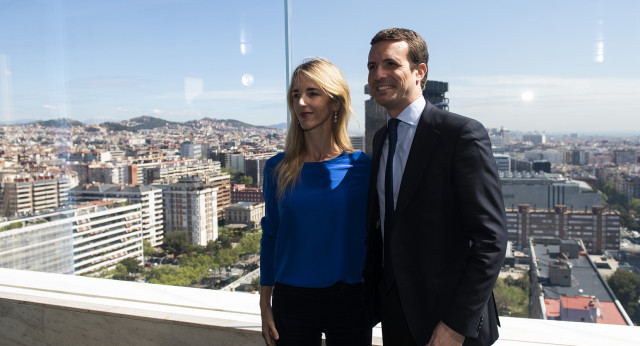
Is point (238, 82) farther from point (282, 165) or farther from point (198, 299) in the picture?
point (282, 165)

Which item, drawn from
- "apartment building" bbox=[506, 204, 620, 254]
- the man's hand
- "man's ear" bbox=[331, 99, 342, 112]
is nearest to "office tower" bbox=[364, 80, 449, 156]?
"apartment building" bbox=[506, 204, 620, 254]

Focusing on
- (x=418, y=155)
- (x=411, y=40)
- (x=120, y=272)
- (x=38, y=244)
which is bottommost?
(x=120, y=272)

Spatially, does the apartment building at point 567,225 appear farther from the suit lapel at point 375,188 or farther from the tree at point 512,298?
the suit lapel at point 375,188

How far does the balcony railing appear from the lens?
71.7 inches

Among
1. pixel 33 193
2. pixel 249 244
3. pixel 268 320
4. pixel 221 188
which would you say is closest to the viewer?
pixel 268 320

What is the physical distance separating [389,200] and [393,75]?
0.94 ft

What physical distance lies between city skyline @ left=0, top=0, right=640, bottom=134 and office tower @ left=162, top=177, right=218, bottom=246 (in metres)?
0.53

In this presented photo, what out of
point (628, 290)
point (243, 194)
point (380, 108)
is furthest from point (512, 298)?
point (243, 194)

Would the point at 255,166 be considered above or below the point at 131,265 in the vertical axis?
above

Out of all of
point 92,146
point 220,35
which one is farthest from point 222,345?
point 92,146

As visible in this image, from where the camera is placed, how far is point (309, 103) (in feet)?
4.21

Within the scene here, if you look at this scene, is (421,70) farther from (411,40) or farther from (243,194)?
(243,194)

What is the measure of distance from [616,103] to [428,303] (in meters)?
1.88

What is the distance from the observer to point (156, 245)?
3438 mm
